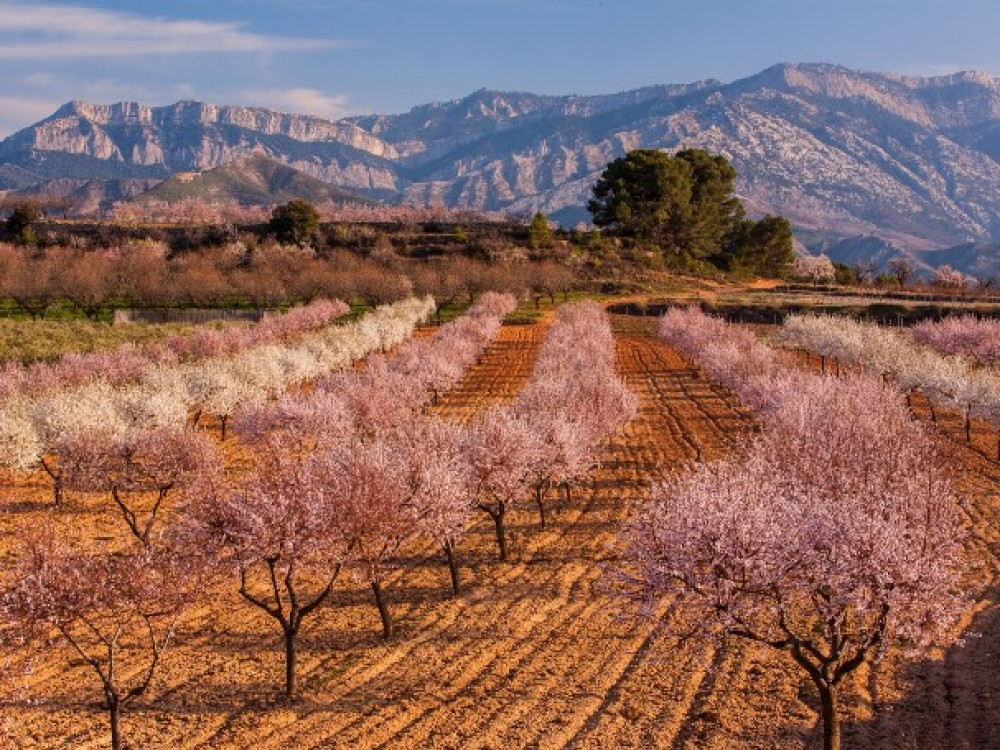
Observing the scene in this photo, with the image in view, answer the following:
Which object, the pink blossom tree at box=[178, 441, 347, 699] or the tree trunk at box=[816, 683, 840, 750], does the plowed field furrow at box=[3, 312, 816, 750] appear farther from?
the tree trunk at box=[816, 683, 840, 750]

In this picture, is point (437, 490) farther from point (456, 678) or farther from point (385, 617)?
point (456, 678)

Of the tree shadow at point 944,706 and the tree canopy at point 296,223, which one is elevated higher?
the tree canopy at point 296,223

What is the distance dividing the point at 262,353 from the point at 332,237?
101 metres

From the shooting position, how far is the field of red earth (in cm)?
1827

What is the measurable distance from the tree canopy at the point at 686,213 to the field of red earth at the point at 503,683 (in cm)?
12181

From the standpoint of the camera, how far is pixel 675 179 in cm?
14288

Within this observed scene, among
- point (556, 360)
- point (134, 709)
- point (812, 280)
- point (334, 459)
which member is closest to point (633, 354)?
point (556, 360)

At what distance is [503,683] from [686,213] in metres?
134

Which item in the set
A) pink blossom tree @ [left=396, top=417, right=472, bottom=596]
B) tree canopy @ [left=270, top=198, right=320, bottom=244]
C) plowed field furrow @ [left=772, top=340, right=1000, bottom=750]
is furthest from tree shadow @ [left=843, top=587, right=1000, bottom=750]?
tree canopy @ [left=270, top=198, right=320, bottom=244]

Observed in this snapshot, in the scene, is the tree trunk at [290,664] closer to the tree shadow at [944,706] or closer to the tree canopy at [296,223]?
the tree shadow at [944,706]

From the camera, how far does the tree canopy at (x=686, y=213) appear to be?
477 feet

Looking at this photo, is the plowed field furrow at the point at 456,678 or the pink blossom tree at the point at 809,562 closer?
the pink blossom tree at the point at 809,562

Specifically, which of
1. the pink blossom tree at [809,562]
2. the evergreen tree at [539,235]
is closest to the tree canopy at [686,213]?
the evergreen tree at [539,235]

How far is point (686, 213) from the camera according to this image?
146 m
